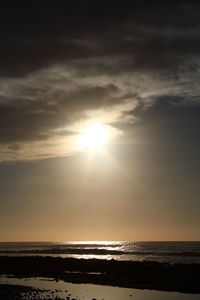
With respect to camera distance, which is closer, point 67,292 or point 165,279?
point 67,292

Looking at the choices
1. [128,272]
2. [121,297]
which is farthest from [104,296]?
[128,272]

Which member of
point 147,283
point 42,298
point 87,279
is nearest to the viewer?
point 42,298

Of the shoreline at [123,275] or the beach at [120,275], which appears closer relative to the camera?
the beach at [120,275]

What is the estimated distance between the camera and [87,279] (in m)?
41.2

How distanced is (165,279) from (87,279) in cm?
745

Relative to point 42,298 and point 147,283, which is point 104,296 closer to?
point 42,298

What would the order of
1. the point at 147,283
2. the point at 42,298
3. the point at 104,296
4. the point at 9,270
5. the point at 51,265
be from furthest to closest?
the point at 51,265 < the point at 9,270 < the point at 147,283 < the point at 104,296 < the point at 42,298

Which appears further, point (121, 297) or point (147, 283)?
point (147, 283)

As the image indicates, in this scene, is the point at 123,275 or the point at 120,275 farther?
the point at 120,275

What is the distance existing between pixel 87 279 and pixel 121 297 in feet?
40.0

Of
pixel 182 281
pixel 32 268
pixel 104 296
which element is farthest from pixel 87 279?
pixel 32 268

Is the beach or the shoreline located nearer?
the beach

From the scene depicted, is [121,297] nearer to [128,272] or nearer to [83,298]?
[83,298]

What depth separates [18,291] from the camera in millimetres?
31469
